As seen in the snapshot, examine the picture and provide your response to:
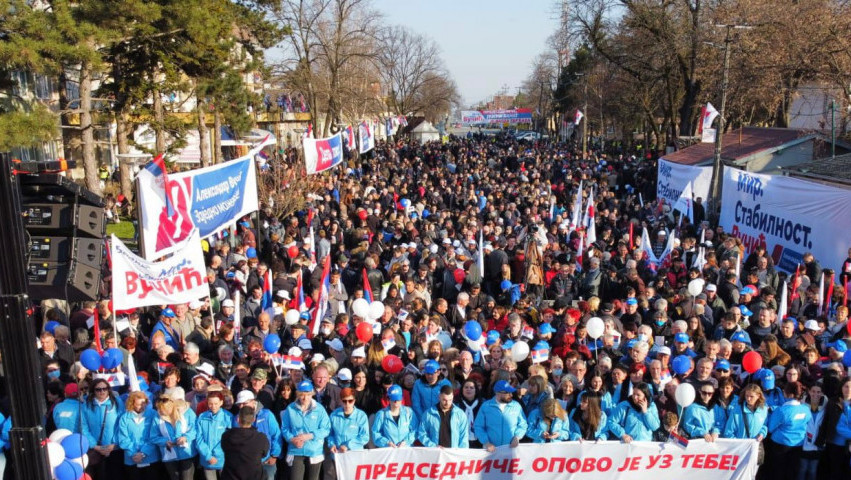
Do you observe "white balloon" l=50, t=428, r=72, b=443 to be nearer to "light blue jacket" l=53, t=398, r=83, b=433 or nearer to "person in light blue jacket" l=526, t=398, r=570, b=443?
"light blue jacket" l=53, t=398, r=83, b=433

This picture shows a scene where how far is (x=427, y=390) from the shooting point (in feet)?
20.6

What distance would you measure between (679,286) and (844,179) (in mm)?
5778

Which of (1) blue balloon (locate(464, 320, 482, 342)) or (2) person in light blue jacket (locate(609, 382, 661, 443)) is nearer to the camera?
(2) person in light blue jacket (locate(609, 382, 661, 443))

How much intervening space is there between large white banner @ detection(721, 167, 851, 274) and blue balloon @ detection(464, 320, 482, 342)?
7.09m

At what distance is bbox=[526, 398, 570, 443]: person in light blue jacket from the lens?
5.95 m

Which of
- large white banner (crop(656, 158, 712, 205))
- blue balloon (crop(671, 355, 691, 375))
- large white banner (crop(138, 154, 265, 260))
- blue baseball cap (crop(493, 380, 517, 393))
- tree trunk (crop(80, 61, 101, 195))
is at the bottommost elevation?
blue balloon (crop(671, 355, 691, 375))

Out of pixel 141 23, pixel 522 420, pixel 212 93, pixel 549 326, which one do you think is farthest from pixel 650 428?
pixel 212 93

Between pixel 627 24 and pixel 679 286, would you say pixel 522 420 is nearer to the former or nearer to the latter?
pixel 679 286

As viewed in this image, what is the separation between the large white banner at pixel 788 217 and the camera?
38.1 ft

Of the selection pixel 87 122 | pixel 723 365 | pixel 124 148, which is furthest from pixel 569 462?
pixel 124 148

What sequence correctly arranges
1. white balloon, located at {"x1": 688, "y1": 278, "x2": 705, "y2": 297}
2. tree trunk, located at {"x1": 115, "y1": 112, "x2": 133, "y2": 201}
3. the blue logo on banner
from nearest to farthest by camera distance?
white balloon, located at {"x1": 688, "y1": 278, "x2": 705, "y2": 297} → the blue logo on banner → tree trunk, located at {"x1": 115, "y1": 112, "x2": 133, "y2": 201}

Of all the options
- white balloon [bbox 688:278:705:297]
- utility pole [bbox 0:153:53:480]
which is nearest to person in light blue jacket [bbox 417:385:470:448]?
utility pole [bbox 0:153:53:480]

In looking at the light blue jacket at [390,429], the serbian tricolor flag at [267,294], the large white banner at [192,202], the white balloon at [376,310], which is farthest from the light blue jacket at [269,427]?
the serbian tricolor flag at [267,294]

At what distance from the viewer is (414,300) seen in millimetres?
9039
